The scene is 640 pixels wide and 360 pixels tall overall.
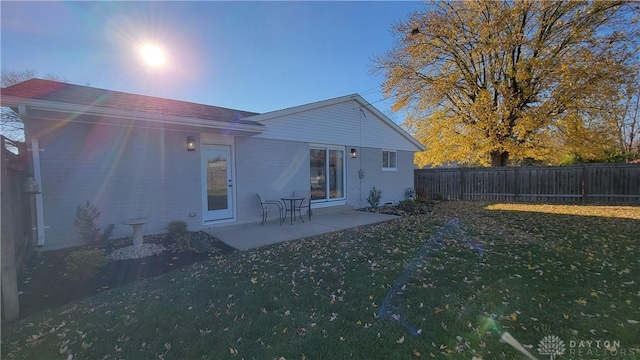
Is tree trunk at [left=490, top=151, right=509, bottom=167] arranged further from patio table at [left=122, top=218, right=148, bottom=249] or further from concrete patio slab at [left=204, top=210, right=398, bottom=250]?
patio table at [left=122, top=218, right=148, bottom=249]

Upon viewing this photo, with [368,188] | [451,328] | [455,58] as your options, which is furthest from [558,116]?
[451,328]

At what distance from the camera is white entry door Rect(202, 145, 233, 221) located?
23.7 ft

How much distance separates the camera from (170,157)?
6.58 m

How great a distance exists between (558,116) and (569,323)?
44.8 feet

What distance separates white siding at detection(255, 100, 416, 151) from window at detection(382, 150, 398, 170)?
29 centimetres

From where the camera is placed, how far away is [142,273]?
13.9 ft

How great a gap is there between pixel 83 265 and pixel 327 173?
7.04m

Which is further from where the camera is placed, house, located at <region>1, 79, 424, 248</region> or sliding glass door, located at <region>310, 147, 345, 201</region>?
sliding glass door, located at <region>310, 147, 345, 201</region>

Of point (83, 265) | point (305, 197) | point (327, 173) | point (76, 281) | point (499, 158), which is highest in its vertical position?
point (499, 158)

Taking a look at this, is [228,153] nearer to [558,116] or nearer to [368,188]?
[368,188]

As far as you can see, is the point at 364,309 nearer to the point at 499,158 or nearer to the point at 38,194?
the point at 38,194

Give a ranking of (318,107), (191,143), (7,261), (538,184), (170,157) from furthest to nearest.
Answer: (538,184), (318,107), (191,143), (170,157), (7,261)

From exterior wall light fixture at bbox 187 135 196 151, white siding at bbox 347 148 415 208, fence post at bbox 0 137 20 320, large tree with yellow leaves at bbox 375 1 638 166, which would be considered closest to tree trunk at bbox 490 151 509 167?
large tree with yellow leaves at bbox 375 1 638 166

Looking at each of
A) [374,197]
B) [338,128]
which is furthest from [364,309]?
[374,197]
